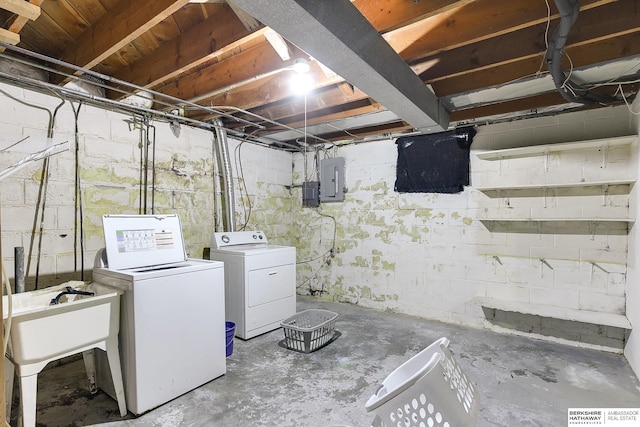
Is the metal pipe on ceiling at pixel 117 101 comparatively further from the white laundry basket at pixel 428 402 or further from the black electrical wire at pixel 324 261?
the white laundry basket at pixel 428 402

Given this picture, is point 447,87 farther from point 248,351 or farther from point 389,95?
point 248,351

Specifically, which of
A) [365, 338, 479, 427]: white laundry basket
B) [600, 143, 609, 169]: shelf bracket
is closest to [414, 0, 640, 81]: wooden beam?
[600, 143, 609, 169]: shelf bracket

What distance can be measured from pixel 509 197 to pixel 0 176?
12.3ft

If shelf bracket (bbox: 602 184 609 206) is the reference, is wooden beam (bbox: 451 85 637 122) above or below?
above

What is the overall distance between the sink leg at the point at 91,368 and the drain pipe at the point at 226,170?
1722 mm

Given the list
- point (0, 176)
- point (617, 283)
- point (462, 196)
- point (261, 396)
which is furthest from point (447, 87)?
point (0, 176)

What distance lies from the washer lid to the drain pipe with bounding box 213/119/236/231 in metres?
1.00

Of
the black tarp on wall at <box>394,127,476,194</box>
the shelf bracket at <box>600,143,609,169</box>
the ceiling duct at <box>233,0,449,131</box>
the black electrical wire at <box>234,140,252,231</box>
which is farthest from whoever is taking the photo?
the black electrical wire at <box>234,140,252,231</box>

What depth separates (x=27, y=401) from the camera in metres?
1.55

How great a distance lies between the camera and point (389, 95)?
2.07 m

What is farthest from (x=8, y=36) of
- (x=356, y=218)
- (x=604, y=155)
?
(x=604, y=155)

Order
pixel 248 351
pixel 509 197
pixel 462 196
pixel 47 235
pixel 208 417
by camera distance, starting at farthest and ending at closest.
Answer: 1. pixel 462 196
2. pixel 509 197
3. pixel 248 351
4. pixel 47 235
5. pixel 208 417

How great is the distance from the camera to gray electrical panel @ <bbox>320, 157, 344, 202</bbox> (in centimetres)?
425

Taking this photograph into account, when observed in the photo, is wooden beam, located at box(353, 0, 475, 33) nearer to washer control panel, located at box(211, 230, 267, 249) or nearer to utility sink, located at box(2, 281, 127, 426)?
utility sink, located at box(2, 281, 127, 426)
